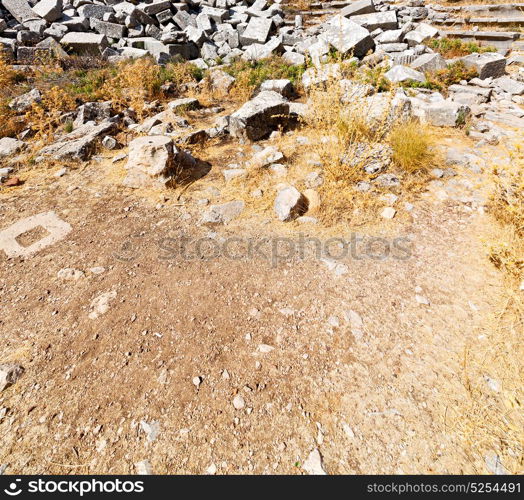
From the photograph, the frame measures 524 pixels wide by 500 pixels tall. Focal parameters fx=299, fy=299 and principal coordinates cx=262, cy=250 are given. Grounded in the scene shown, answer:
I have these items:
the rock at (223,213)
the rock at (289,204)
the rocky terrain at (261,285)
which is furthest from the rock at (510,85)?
the rock at (223,213)

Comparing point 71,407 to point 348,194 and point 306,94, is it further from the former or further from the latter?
Answer: point 306,94

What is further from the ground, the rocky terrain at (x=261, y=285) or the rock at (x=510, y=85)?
the rock at (x=510, y=85)

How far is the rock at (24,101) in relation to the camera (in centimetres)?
607

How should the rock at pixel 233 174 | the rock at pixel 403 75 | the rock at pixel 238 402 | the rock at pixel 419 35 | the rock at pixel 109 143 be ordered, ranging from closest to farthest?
1. the rock at pixel 238 402
2. the rock at pixel 233 174
3. the rock at pixel 109 143
4. the rock at pixel 403 75
5. the rock at pixel 419 35

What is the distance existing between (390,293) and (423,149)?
239 centimetres

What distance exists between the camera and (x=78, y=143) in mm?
4891

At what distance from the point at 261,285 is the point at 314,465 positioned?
57.0 inches

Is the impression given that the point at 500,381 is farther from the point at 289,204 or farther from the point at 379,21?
the point at 379,21

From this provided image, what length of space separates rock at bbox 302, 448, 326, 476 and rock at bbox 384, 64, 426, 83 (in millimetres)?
7091

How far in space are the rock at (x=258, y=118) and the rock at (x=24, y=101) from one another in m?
4.38

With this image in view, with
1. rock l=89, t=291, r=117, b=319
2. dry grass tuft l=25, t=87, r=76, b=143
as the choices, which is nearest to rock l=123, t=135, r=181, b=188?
rock l=89, t=291, r=117, b=319

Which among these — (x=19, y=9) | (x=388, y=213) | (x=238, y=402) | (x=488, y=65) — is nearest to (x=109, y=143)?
(x=388, y=213)

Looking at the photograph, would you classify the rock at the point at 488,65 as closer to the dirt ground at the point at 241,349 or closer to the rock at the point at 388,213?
the dirt ground at the point at 241,349
